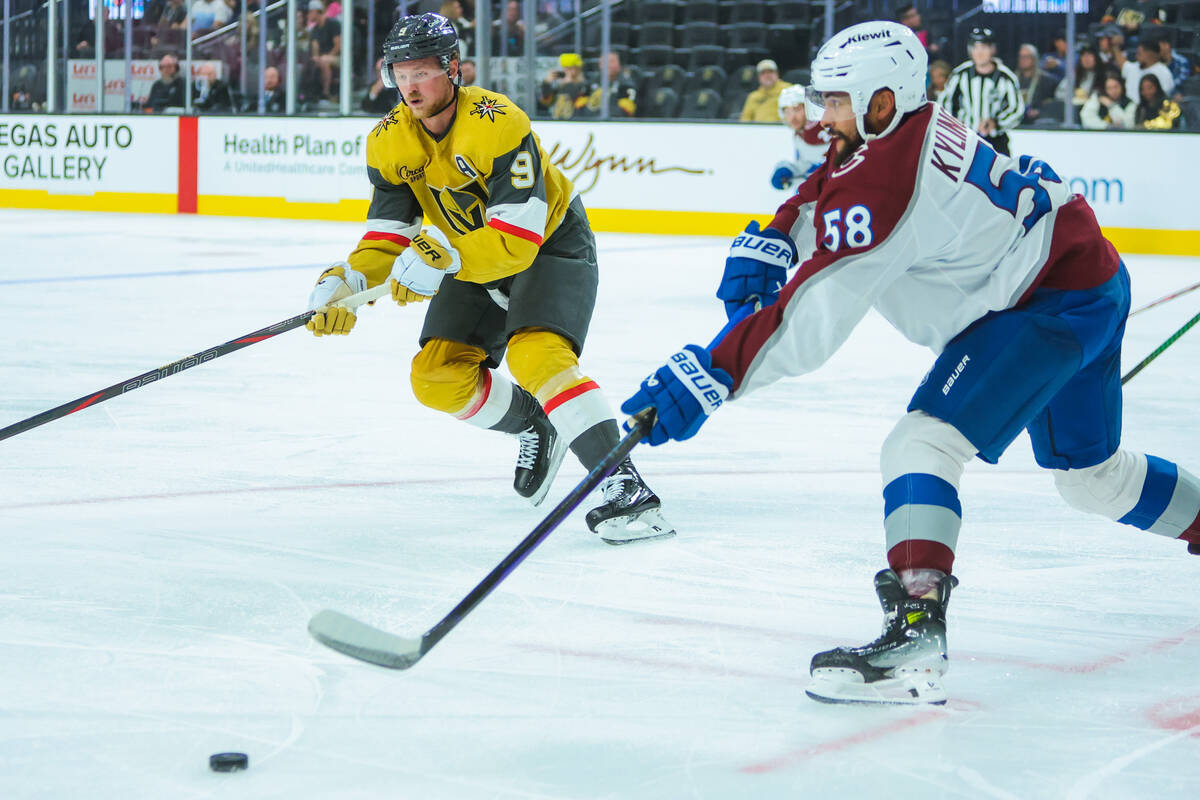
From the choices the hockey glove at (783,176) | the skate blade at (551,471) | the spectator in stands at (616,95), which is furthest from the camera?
the spectator in stands at (616,95)

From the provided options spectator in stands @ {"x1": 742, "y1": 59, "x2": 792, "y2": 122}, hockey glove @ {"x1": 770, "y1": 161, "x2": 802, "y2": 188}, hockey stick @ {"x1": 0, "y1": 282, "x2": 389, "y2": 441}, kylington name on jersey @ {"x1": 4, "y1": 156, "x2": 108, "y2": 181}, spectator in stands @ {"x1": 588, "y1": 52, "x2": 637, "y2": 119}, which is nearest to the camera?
hockey stick @ {"x1": 0, "y1": 282, "x2": 389, "y2": 441}

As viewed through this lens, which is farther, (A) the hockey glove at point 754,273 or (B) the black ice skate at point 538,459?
(B) the black ice skate at point 538,459

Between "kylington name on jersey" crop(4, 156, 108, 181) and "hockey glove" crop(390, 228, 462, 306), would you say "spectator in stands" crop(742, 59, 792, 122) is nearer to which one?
"kylington name on jersey" crop(4, 156, 108, 181)

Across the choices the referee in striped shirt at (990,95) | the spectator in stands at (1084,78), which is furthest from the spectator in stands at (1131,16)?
the referee in striped shirt at (990,95)

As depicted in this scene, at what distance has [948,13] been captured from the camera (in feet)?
35.2

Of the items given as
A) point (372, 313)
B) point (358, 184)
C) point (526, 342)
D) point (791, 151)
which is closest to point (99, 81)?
point (358, 184)

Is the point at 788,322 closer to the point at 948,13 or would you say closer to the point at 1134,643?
the point at 1134,643

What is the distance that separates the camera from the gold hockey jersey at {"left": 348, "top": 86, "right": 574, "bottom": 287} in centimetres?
294

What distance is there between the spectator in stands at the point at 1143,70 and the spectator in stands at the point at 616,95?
348 centimetres

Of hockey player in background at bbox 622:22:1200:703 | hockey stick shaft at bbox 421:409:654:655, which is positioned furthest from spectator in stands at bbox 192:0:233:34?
hockey stick shaft at bbox 421:409:654:655

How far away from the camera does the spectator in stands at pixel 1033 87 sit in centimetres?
1012

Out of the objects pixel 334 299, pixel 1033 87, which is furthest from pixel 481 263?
pixel 1033 87

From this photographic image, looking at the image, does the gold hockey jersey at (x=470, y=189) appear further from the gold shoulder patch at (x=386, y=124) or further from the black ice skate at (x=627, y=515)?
the black ice skate at (x=627, y=515)

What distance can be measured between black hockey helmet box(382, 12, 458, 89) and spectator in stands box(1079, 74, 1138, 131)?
7545mm
